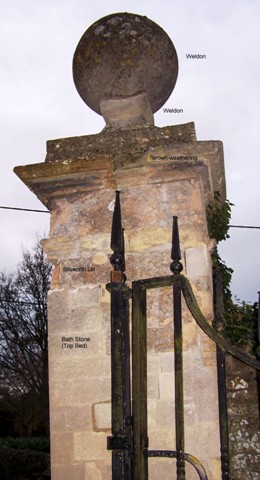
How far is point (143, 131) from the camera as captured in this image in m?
2.78

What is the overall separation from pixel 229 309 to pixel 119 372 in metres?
1.29

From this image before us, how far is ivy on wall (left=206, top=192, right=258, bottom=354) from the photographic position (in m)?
2.98

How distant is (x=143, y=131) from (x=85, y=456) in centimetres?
166

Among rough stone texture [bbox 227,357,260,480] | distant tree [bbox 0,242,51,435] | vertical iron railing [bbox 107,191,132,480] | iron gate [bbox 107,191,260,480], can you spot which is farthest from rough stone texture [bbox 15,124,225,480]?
distant tree [bbox 0,242,51,435]

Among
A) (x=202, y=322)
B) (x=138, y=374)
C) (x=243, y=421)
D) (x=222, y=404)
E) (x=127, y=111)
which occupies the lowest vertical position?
(x=243, y=421)

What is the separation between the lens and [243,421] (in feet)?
10.1

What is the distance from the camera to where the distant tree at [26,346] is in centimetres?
1764

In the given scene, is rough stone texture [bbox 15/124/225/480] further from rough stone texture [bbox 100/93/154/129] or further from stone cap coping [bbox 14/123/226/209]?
rough stone texture [bbox 100/93/154/129]

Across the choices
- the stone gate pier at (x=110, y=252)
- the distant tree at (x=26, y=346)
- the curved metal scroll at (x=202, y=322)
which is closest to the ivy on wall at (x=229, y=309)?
the stone gate pier at (x=110, y=252)

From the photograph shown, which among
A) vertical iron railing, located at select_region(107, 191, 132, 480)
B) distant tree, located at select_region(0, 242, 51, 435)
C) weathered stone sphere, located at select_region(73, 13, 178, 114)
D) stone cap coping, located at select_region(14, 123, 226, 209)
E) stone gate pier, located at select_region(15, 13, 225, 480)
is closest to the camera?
vertical iron railing, located at select_region(107, 191, 132, 480)

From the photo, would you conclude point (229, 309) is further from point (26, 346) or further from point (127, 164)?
point (26, 346)

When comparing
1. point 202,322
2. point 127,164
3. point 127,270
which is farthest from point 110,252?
point 202,322

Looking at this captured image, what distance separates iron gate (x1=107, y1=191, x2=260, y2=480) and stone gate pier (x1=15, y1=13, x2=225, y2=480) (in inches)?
13.7

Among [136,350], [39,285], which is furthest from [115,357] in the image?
[39,285]
